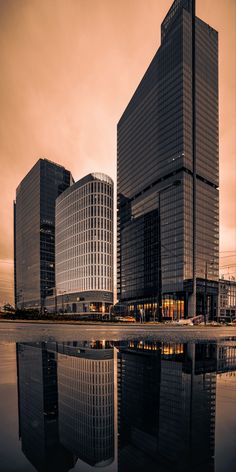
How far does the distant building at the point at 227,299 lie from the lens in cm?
14350

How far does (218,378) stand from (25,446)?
4.14 metres

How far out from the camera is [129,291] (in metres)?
163

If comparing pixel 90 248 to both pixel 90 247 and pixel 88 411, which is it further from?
pixel 88 411

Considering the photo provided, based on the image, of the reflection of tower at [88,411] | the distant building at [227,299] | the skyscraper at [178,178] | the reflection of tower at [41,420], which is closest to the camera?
the reflection of tower at [41,420]

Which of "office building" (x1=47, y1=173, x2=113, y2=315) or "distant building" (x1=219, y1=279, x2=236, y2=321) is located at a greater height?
"office building" (x1=47, y1=173, x2=113, y2=315)

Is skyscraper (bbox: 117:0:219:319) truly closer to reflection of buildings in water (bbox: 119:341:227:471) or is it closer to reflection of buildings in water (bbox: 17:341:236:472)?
reflection of buildings in water (bbox: 119:341:227:471)

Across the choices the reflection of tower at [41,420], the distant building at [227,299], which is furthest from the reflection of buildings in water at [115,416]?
the distant building at [227,299]

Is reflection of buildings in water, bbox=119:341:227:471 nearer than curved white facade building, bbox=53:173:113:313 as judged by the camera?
Yes

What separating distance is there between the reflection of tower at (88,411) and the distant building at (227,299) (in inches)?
5813

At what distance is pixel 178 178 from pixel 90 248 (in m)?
56.4

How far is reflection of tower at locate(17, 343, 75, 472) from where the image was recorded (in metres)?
2.34

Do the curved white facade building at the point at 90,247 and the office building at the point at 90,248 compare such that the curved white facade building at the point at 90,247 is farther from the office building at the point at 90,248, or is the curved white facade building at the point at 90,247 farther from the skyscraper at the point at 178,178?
the skyscraper at the point at 178,178

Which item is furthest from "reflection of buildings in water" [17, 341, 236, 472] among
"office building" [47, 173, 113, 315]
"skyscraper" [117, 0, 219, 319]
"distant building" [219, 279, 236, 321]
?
"distant building" [219, 279, 236, 321]

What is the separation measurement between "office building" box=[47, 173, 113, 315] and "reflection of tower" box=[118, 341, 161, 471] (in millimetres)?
144005
